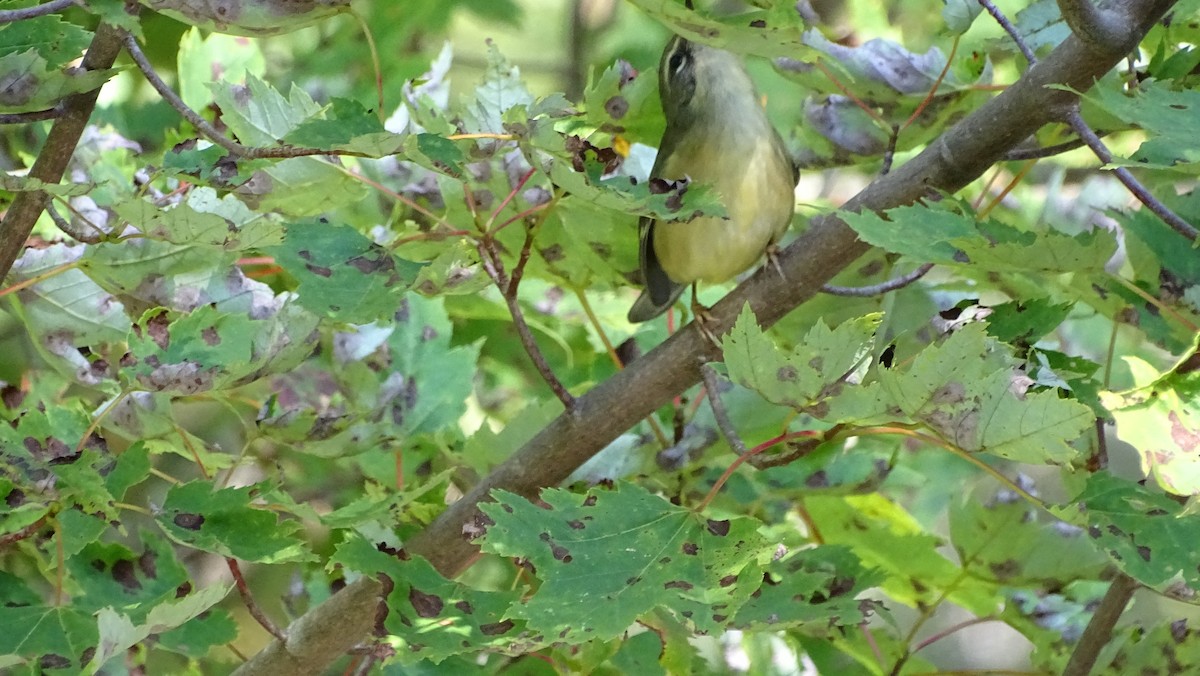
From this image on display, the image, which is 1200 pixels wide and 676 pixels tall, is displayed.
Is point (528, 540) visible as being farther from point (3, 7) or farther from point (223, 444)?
point (223, 444)

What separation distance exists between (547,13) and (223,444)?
46.8 inches

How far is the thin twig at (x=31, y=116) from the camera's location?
90 cm

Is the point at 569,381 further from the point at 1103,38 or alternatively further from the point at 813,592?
the point at 1103,38

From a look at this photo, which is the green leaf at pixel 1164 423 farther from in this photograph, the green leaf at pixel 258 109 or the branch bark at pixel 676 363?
the green leaf at pixel 258 109

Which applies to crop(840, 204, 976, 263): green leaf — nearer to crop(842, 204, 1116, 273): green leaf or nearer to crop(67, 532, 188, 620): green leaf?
crop(842, 204, 1116, 273): green leaf

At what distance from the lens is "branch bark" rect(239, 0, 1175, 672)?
1028 millimetres

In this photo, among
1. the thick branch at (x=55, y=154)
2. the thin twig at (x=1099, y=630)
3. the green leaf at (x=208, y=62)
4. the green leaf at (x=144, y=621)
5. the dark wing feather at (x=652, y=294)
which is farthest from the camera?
the dark wing feather at (x=652, y=294)

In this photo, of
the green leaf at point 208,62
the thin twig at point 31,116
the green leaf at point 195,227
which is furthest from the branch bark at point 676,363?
the green leaf at point 208,62

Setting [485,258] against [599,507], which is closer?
[599,507]

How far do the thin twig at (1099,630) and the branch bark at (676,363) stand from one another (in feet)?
1.26

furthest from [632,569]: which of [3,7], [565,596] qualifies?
[3,7]

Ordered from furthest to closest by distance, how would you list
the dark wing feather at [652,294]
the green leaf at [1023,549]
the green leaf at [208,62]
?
1. the dark wing feather at [652,294]
2. the green leaf at [208,62]
3. the green leaf at [1023,549]

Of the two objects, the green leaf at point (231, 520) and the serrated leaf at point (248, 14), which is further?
the green leaf at point (231, 520)

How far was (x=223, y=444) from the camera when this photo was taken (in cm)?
207
